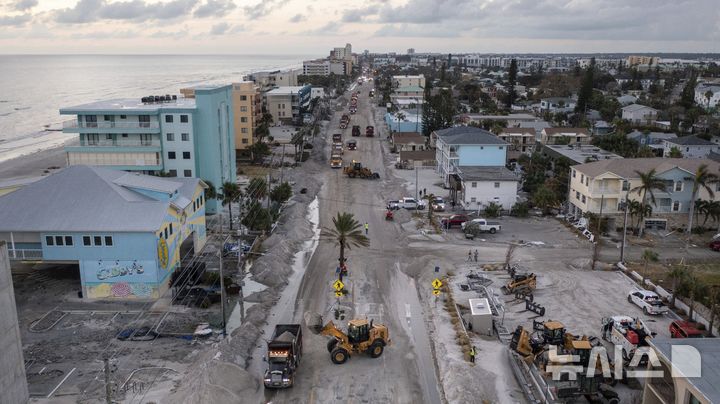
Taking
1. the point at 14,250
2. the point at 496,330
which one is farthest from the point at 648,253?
the point at 14,250

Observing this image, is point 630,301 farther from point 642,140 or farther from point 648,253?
point 642,140

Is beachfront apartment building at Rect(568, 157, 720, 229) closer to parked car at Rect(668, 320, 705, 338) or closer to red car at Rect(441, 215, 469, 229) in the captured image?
red car at Rect(441, 215, 469, 229)

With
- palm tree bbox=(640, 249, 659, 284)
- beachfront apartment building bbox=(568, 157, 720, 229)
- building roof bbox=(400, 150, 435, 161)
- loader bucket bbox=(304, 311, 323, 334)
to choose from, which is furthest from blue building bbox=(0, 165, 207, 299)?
building roof bbox=(400, 150, 435, 161)

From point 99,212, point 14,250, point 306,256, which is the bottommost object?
point 306,256

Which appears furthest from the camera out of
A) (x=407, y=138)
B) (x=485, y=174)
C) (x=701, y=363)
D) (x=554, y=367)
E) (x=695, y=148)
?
(x=407, y=138)

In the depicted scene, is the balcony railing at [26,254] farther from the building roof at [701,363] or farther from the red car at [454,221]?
the building roof at [701,363]

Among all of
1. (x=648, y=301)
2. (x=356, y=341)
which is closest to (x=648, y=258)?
(x=648, y=301)

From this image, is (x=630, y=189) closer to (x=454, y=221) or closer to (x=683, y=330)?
(x=454, y=221)
